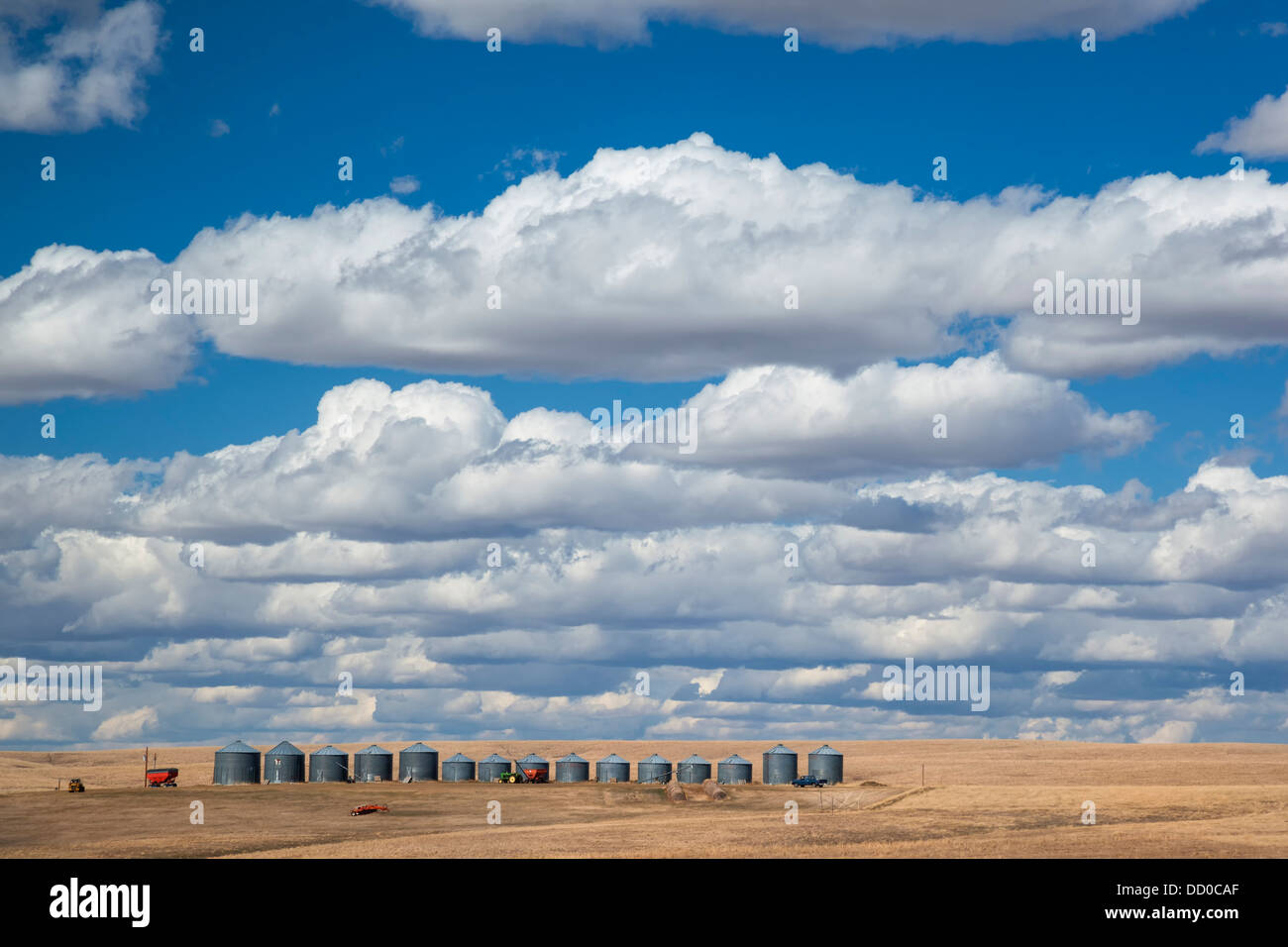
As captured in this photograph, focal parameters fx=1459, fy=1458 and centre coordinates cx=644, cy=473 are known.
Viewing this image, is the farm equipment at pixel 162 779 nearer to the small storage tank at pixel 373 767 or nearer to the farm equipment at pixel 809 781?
the small storage tank at pixel 373 767

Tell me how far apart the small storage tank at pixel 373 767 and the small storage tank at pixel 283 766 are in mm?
4906

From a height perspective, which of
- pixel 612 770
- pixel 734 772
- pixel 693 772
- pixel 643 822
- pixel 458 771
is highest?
pixel 643 822

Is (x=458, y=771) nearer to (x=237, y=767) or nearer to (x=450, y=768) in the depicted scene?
(x=450, y=768)

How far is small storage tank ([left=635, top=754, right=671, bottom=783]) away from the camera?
438 feet

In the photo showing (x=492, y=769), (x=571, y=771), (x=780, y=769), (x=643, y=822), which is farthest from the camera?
(x=571, y=771)

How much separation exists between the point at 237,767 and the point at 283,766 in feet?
13.1

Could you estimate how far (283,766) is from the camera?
13025 centimetres

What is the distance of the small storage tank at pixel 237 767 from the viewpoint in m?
129

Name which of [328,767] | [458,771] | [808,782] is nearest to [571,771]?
[458,771]

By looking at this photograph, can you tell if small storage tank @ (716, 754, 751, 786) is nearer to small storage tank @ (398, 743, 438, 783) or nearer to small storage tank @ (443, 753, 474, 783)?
small storage tank @ (443, 753, 474, 783)

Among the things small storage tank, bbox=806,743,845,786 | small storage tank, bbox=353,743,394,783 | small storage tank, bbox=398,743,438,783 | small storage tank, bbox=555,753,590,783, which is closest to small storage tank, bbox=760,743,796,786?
small storage tank, bbox=806,743,845,786
